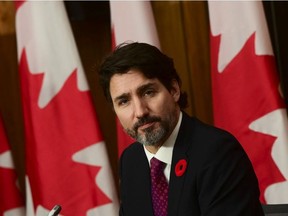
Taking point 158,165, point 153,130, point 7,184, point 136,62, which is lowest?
point 7,184

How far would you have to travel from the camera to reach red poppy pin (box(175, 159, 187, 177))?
3.92 feet

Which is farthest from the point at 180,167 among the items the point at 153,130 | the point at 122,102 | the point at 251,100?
the point at 251,100

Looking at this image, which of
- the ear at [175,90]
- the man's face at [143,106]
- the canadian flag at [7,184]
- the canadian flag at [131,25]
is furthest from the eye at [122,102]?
the canadian flag at [7,184]

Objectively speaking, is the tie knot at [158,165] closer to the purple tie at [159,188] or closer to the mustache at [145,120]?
the purple tie at [159,188]

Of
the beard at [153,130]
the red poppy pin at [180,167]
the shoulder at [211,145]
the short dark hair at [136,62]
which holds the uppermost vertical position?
Answer: the short dark hair at [136,62]

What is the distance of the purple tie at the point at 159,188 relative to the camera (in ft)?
4.13

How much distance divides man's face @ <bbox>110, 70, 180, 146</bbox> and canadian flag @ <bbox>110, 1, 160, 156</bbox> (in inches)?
29.8

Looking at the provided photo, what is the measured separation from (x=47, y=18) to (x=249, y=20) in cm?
91

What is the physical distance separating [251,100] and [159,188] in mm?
805

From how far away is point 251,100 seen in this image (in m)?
1.92

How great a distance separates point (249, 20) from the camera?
1.92 meters

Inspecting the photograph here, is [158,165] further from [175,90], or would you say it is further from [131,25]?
[131,25]

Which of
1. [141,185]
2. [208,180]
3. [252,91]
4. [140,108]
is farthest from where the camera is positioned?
[252,91]

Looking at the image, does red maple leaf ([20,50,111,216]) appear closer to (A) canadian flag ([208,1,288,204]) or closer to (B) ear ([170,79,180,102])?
(A) canadian flag ([208,1,288,204])
